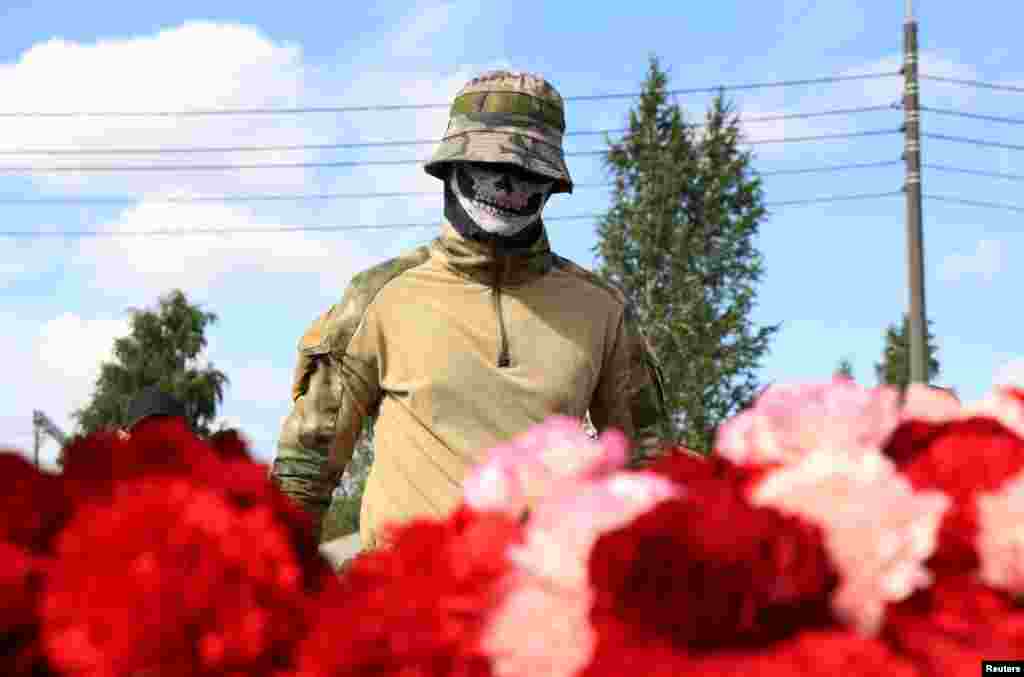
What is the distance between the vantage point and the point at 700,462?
50.3 inches

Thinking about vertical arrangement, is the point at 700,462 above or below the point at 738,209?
below

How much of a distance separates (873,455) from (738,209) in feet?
98.6

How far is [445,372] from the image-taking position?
11.1 ft

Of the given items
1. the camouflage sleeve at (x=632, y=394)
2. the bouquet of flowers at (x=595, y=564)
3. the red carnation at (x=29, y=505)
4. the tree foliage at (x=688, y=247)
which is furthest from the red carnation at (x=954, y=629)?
the tree foliage at (x=688, y=247)

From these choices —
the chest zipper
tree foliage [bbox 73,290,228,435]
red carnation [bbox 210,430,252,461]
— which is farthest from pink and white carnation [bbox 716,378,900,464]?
tree foliage [bbox 73,290,228,435]

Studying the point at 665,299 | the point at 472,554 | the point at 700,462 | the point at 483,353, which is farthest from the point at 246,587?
the point at 665,299

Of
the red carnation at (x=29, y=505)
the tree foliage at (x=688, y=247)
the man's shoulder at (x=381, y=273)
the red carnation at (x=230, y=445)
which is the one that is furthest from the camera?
the tree foliage at (x=688, y=247)

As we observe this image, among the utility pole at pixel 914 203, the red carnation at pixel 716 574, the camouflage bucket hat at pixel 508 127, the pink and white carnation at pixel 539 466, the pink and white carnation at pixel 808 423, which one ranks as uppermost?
the utility pole at pixel 914 203

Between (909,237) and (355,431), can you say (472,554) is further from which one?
(909,237)

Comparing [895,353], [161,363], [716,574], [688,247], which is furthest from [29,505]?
[895,353]

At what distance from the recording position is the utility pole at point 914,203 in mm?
19781

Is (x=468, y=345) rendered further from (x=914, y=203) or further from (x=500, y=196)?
(x=914, y=203)

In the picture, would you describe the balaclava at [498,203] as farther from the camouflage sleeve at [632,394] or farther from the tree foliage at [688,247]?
the tree foliage at [688,247]

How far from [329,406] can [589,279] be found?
814 mm
